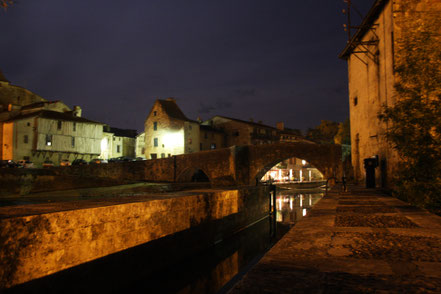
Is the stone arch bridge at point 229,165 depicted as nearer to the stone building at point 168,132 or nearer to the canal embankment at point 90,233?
the stone building at point 168,132

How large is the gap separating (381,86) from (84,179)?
27.9 meters

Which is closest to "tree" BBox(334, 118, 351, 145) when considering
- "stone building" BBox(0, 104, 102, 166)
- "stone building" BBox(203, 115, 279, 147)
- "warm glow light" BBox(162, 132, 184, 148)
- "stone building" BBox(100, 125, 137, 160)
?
"stone building" BBox(203, 115, 279, 147)

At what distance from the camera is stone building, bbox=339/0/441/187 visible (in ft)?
47.4

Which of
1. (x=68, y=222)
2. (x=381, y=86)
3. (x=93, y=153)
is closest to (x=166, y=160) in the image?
(x=93, y=153)

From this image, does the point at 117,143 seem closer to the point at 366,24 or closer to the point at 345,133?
the point at 345,133

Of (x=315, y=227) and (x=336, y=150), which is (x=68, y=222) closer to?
(x=315, y=227)

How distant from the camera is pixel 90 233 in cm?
587

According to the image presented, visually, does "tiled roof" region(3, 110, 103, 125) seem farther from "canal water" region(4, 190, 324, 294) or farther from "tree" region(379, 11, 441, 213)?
"tree" region(379, 11, 441, 213)

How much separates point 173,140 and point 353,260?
152 ft

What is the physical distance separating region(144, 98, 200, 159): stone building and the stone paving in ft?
141

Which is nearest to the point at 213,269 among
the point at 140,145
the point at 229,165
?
the point at 229,165

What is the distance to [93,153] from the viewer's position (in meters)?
47.8

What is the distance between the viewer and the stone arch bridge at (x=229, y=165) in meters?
28.4

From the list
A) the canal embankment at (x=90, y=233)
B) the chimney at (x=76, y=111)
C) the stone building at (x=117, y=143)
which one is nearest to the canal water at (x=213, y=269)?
the canal embankment at (x=90, y=233)
